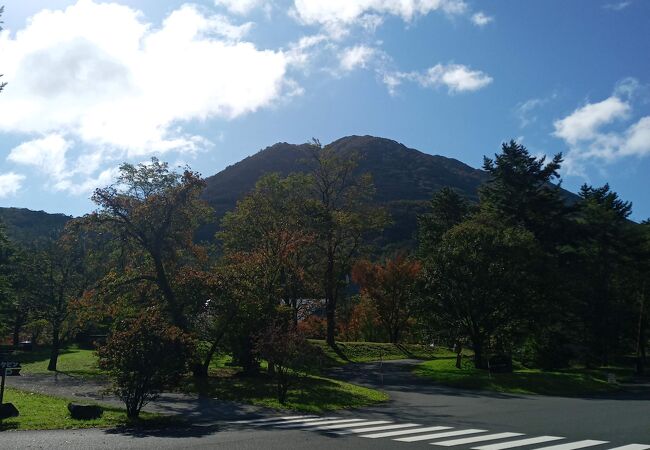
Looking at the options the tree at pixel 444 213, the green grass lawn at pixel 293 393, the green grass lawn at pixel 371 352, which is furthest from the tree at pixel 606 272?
the green grass lawn at pixel 293 393

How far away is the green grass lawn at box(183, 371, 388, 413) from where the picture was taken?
20906 millimetres

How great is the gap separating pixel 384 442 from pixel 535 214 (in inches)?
1610

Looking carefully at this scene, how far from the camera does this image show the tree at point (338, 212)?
144ft

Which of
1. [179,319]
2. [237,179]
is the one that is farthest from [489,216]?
[237,179]

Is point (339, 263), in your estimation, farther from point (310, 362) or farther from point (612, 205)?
point (612, 205)

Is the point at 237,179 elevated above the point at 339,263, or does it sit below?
above

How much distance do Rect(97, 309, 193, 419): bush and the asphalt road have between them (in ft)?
6.21

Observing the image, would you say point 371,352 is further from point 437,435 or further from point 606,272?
point 437,435

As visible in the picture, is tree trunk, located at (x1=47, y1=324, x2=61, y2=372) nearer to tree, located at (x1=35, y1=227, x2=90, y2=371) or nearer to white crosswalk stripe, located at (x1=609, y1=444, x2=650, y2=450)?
tree, located at (x1=35, y1=227, x2=90, y2=371)

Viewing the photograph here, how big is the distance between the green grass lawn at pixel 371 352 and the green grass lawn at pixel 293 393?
40.7ft

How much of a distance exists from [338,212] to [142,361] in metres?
27.9

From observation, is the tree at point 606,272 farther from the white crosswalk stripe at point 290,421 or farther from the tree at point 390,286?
the white crosswalk stripe at point 290,421

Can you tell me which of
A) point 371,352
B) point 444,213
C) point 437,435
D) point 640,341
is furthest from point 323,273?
point 437,435

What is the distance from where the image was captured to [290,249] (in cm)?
3200
